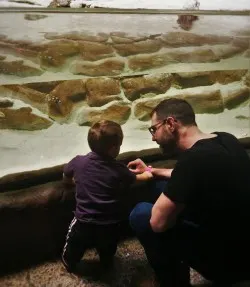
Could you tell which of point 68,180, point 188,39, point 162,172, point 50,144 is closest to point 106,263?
point 68,180

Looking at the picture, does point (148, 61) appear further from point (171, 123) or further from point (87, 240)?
point (87, 240)

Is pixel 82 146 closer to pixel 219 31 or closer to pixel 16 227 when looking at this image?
pixel 16 227

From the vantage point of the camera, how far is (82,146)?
260cm

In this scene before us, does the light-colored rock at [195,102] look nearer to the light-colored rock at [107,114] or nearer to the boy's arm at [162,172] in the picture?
the light-colored rock at [107,114]

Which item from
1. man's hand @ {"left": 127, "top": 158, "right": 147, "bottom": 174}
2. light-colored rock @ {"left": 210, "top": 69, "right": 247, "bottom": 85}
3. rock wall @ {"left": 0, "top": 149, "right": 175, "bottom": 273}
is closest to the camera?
rock wall @ {"left": 0, "top": 149, "right": 175, "bottom": 273}

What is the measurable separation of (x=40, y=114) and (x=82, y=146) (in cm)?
40

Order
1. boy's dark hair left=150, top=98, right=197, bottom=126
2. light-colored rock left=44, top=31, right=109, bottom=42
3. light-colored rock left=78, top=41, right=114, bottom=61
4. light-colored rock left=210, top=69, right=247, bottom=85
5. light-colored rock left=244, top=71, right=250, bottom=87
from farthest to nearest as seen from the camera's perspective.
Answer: light-colored rock left=244, top=71, right=250, bottom=87 → light-colored rock left=210, top=69, right=247, bottom=85 → light-colored rock left=78, top=41, right=114, bottom=61 → light-colored rock left=44, top=31, right=109, bottom=42 → boy's dark hair left=150, top=98, right=197, bottom=126

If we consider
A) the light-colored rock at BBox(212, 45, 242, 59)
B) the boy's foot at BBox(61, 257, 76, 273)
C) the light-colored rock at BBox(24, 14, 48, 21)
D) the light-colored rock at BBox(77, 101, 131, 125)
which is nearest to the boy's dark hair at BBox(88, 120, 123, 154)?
the light-colored rock at BBox(77, 101, 131, 125)

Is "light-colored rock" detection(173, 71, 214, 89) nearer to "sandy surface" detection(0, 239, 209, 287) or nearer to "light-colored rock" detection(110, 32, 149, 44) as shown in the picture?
"light-colored rock" detection(110, 32, 149, 44)

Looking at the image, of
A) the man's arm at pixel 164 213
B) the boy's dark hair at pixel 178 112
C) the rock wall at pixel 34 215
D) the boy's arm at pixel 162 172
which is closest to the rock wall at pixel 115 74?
the rock wall at pixel 34 215

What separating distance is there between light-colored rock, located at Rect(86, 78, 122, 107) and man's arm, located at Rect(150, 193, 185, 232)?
4.07ft

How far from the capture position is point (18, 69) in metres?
2.51

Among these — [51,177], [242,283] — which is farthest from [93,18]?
[242,283]

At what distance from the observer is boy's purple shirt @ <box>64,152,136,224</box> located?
6.63 ft
